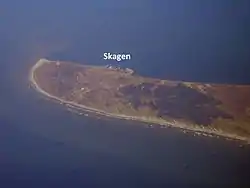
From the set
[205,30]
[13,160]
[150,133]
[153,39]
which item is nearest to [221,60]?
[205,30]

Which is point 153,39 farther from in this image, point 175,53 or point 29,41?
point 29,41

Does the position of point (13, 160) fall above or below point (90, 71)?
below

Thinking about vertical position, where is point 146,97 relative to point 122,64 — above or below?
below
